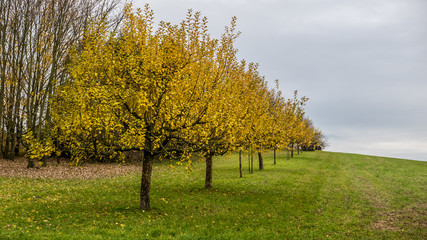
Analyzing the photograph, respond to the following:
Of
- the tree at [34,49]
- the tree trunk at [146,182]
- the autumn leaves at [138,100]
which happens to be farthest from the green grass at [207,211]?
the tree at [34,49]

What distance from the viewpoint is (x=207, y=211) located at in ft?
55.7

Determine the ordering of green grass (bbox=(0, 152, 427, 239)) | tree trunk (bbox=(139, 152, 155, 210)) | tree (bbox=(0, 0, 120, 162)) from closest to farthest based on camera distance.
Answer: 1. green grass (bbox=(0, 152, 427, 239))
2. tree trunk (bbox=(139, 152, 155, 210))
3. tree (bbox=(0, 0, 120, 162))

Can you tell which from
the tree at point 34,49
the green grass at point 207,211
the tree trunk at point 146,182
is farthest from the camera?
the tree at point 34,49

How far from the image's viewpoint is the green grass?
1295 cm

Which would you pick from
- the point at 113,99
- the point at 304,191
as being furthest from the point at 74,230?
the point at 304,191

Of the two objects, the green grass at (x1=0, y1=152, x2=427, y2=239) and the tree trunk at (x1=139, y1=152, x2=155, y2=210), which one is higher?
the tree trunk at (x1=139, y1=152, x2=155, y2=210)

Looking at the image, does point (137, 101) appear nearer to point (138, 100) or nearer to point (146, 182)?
point (138, 100)

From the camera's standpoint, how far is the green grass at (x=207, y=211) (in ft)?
42.5

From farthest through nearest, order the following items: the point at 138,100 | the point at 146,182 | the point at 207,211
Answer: the point at 207,211 < the point at 146,182 < the point at 138,100

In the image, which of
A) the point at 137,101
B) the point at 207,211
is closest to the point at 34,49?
the point at 137,101

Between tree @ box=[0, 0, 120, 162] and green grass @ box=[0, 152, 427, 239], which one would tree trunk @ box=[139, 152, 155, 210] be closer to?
green grass @ box=[0, 152, 427, 239]

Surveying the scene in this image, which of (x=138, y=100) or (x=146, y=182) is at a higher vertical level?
(x=138, y=100)

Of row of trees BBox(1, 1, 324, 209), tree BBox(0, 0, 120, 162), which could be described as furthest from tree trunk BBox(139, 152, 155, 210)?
tree BBox(0, 0, 120, 162)

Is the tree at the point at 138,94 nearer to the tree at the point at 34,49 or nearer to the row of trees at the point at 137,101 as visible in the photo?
the row of trees at the point at 137,101
